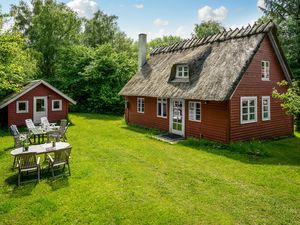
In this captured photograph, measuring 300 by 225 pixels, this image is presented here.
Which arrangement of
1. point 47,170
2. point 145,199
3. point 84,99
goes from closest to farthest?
point 145,199 → point 47,170 → point 84,99

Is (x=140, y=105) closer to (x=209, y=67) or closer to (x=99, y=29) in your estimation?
(x=209, y=67)

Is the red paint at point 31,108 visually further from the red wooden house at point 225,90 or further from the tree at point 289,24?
the tree at point 289,24

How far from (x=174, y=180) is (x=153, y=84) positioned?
11525mm

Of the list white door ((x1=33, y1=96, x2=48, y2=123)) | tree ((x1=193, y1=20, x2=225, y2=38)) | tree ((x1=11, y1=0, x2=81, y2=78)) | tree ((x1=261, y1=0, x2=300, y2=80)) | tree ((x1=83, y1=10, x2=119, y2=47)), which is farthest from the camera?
tree ((x1=193, y1=20, x2=225, y2=38))

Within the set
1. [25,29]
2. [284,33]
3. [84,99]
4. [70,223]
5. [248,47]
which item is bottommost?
[70,223]

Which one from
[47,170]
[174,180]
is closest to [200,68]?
[174,180]

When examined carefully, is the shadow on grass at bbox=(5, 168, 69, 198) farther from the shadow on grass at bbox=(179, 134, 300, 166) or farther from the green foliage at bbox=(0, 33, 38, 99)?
the shadow on grass at bbox=(179, 134, 300, 166)

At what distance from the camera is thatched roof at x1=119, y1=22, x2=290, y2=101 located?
15.1 metres

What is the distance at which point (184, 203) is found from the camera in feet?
25.7

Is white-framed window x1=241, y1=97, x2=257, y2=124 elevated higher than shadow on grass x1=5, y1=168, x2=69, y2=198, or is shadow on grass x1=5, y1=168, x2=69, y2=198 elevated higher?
white-framed window x1=241, y1=97, x2=257, y2=124

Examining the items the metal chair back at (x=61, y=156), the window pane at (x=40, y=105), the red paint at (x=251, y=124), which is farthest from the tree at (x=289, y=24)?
the window pane at (x=40, y=105)

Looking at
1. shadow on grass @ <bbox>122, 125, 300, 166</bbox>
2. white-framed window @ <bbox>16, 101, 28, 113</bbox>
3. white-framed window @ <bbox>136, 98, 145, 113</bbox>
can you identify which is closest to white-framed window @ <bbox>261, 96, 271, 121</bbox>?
shadow on grass @ <bbox>122, 125, 300, 166</bbox>

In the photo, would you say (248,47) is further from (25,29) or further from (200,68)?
(25,29)

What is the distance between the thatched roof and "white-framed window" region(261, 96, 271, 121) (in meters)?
3.26
